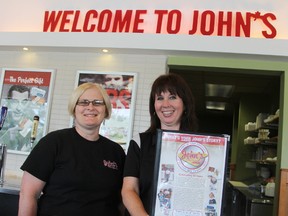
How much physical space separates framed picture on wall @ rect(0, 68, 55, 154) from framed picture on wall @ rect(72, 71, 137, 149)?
2.64 feet

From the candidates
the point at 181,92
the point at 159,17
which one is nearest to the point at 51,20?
the point at 159,17

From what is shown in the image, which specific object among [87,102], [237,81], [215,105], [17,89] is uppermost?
[215,105]

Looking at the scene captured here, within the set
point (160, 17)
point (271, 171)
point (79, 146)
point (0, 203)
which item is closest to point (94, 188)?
point (79, 146)

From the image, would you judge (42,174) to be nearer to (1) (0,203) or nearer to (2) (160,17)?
(1) (0,203)

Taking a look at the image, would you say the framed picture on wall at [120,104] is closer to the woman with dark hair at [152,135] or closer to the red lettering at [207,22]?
the red lettering at [207,22]

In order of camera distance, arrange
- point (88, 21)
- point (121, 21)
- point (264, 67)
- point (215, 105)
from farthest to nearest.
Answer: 1. point (215, 105)
2. point (88, 21)
3. point (121, 21)
4. point (264, 67)

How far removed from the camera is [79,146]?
2.00m

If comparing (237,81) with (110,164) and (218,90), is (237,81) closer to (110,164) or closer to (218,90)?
(218,90)

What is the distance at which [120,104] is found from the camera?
16.2 ft

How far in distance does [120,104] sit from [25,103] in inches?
57.6

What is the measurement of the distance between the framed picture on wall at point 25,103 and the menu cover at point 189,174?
3.79 meters

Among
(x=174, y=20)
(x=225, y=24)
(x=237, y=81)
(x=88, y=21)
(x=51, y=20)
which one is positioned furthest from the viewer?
(x=237, y=81)

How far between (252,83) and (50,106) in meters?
4.31

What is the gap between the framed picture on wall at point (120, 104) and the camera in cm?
488
